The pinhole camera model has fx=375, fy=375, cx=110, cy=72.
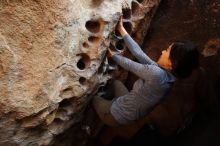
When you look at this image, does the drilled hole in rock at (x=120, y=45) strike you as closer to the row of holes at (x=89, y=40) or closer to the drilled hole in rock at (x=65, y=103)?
the row of holes at (x=89, y=40)

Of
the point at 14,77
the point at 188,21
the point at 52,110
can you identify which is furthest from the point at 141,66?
the point at 188,21

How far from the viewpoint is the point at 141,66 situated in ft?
7.01

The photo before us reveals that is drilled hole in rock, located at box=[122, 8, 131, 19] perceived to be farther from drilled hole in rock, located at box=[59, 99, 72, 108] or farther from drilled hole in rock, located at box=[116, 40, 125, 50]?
drilled hole in rock, located at box=[59, 99, 72, 108]

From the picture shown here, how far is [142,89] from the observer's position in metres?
2.15

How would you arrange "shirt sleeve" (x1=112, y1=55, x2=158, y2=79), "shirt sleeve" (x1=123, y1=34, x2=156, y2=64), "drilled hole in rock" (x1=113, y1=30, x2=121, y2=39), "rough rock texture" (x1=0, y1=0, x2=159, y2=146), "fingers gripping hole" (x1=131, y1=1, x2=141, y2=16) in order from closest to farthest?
"rough rock texture" (x1=0, y1=0, x2=159, y2=146), "shirt sleeve" (x1=112, y1=55, x2=158, y2=79), "shirt sleeve" (x1=123, y1=34, x2=156, y2=64), "drilled hole in rock" (x1=113, y1=30, x2=121, y2=39), "fingers gripping hole" (x1=131, y1=1, x2=141, y2=16)

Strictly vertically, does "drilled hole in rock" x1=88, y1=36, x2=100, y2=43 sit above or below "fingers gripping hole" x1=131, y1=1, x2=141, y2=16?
below

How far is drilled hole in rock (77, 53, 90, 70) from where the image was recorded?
2.21 meters

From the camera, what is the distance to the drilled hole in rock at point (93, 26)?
222 centimetres

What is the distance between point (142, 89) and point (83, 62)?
1.28ft

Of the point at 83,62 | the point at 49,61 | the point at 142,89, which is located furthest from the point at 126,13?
the point at 49,61

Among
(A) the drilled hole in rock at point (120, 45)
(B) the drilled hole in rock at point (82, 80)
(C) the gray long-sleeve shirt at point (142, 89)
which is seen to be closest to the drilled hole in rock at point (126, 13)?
(A) the drilled hole in rock at point (120, 45)

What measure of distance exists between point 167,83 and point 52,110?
0.66 m

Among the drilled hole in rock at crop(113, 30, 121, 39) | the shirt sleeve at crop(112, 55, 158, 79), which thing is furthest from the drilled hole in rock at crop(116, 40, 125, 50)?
the shirt sleeve at crop(112, 55, 158, 79)

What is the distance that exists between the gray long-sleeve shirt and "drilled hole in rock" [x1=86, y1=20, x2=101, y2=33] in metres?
0.17
